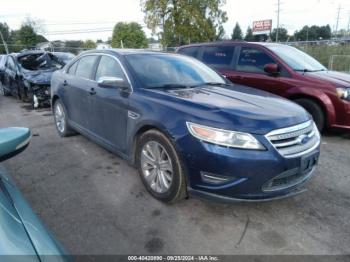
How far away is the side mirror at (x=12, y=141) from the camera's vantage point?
1643 mm

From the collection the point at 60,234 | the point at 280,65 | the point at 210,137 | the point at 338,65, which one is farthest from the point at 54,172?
the point at 338,65

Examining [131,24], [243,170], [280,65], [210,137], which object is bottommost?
[243,170]

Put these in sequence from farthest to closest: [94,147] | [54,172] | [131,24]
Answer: [131,24], [94,147], [54,172]

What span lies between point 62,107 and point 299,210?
4193 mm

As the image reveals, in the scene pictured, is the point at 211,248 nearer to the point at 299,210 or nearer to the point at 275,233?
the point at 275,233

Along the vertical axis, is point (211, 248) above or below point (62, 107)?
below

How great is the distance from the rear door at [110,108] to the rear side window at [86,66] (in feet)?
0.78

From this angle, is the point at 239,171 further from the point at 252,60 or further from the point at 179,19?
the point at 179,19

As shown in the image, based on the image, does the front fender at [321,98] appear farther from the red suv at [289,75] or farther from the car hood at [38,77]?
the car hood at [38,77]

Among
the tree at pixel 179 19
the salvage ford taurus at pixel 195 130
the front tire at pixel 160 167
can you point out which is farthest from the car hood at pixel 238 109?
the tree at pixel 179 19

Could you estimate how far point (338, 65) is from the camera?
527 inches

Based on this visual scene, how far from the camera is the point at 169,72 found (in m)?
3.84

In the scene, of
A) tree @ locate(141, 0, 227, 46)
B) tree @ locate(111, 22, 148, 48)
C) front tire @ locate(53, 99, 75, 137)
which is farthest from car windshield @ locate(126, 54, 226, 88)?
tree @ locate(111, 22, 148, 48)

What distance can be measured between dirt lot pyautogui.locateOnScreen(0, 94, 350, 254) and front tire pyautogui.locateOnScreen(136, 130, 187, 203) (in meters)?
0.18
